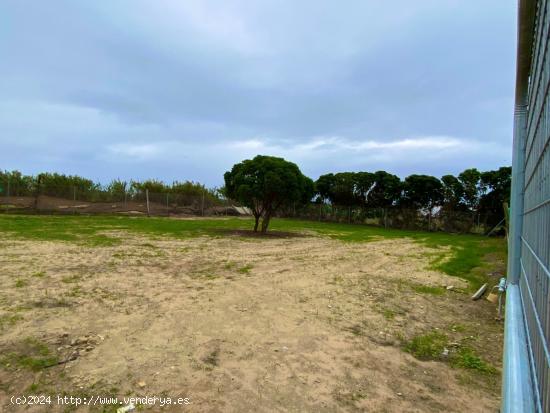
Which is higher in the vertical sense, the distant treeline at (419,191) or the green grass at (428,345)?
the distant treeline at (419,191)

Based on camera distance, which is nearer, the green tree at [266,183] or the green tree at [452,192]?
the green tree at [266,183]

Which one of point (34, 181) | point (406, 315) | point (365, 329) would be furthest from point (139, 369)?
point (34, 181)

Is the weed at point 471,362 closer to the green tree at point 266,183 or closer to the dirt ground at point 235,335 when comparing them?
the dirt ground at point 235,335

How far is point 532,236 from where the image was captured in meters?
1.76

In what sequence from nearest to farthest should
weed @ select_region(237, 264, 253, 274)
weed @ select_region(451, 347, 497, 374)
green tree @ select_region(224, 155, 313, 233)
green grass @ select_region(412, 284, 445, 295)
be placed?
weed @ select_region(451, 347, 497, 374) → green grass @ select_region(412, 284, 445, 295) → weed @ select_region(237, 264, 253, 274) → green tree @ select_region(224, 155, 313, 233)

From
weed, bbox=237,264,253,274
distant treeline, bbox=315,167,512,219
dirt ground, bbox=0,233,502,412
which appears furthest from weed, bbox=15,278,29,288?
distant treeline, bbox=315,167,512,219

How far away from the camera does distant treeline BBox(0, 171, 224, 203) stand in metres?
24.0

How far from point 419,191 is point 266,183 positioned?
1729cm

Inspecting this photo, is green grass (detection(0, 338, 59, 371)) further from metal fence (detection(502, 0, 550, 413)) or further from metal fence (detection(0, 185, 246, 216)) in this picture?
metal fence (detection(0, 185, 246, 216))

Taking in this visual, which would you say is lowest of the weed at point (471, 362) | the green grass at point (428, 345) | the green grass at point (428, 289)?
the weed at point (471, 362)

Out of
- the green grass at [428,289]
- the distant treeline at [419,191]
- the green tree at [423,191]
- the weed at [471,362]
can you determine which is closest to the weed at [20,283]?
the weed at [471,362]

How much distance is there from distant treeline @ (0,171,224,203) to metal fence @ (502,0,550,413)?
84.6ft

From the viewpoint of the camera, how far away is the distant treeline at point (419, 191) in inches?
987

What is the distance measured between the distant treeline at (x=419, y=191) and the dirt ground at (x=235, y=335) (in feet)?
67.3
